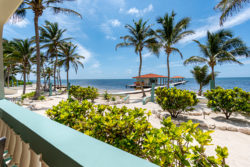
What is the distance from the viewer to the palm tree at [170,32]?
12.4 meters

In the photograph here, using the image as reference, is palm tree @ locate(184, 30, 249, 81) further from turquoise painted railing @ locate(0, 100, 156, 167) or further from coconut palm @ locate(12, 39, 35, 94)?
coconut palm @ locate(12, 39, 35, 94)

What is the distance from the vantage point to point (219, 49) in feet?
39.6

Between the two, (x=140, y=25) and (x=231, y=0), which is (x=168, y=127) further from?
(x=140, y=25)

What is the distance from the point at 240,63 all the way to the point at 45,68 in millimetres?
36286

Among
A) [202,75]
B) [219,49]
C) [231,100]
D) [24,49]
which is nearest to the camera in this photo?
[231,100]

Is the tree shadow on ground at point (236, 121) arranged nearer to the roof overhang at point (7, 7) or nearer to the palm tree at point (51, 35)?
the roof overhang at point (7, 7)

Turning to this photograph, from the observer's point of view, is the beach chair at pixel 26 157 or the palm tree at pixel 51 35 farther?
the palm tree at pixel 51 35

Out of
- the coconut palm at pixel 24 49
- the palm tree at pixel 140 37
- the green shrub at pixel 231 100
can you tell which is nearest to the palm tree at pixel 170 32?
the palm tree at pixel 140 37

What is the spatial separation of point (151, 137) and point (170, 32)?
13929 mm

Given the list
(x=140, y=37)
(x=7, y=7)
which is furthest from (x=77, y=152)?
(x=140, y=37)

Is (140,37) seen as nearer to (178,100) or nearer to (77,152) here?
(178,100)

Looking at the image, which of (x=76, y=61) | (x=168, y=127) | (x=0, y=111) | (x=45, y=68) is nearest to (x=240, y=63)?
(x=168, y=127)

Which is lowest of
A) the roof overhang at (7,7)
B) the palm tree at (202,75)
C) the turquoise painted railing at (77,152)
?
the turquoise painted railing at (77,152)

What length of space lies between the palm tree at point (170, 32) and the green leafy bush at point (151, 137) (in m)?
12.8
